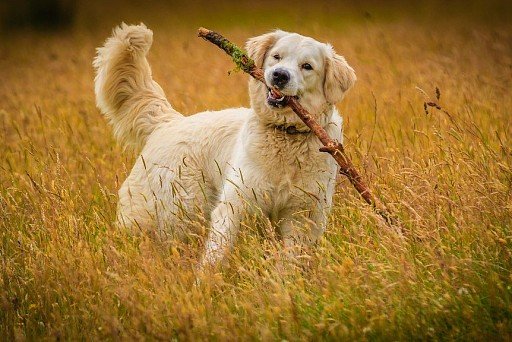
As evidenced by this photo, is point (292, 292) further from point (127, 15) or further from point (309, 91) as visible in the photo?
point (127, 15)

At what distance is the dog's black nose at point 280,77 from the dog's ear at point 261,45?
56cm

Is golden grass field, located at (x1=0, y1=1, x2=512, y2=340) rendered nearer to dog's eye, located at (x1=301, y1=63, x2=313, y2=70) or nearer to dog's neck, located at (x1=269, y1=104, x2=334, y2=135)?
dog's neck, located at (x1=269, y1=104, x2=334, y2=135)

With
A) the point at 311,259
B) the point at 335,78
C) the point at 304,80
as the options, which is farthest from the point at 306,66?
the point at 311,259

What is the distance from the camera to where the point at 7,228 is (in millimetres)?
4500

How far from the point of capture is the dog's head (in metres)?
4.50

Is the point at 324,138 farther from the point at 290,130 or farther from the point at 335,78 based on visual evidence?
the point at 335,78

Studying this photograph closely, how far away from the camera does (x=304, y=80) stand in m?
4.54

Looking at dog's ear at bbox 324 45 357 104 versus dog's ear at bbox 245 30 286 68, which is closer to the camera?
dog's ear at bbox 324 45 357 104

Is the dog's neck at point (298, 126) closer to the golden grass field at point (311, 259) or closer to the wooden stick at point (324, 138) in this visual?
the wooden stick at point (324, 138)

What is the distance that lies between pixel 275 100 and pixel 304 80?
0.26 metres

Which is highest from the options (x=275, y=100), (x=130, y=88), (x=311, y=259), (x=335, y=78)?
(x=335, y=78)

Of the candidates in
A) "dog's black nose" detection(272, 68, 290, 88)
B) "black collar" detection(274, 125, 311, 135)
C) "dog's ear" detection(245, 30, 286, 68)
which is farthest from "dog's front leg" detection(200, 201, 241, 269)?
"dog's ear" detection(245, 30, 286, 68)

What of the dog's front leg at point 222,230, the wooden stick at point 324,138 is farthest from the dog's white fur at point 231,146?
the wooden stick at point 324,138

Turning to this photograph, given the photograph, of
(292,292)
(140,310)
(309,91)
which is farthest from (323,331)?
(309,91)
